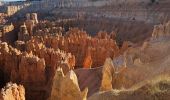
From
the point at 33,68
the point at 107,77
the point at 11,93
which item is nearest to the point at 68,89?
the point at 107,77

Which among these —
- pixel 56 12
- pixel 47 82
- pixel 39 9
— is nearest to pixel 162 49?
pixel 47 82

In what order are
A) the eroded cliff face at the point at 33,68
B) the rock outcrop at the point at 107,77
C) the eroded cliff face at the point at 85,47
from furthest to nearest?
→ the eroded cliff face at the point at 85,47 < the eroded cliff face at the point at 33,68 < the rock outcrop at the point at 107,77

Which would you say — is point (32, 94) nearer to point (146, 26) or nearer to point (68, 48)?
point (68, 48)

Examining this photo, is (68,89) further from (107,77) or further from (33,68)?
(33,68)

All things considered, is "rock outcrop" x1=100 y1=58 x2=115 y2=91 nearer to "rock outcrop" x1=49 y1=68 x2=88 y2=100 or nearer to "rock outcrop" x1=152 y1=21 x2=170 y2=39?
"rock outcrop" x1=49 y1=68 x2=88 y2=100

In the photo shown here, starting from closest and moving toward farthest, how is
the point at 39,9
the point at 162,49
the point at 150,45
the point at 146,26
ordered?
the point at 162,49, the point at 150,45, the point at 146,26, the point at 39,9

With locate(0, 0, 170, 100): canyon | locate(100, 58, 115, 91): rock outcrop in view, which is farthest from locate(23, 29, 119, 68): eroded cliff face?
locate(100, 58, 115, 91): rock outcrop

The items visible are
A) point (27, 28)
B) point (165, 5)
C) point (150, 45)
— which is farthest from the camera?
point (27, 28)

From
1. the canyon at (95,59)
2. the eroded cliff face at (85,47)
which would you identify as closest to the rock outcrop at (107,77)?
the canyon at (95,59)

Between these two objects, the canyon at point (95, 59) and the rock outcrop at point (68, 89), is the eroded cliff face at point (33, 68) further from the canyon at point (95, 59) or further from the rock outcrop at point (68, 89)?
the rock outcrop at point (68, 89)

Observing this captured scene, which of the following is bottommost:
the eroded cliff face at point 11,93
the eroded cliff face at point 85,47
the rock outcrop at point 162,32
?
the eroded cliff face at point 85,47

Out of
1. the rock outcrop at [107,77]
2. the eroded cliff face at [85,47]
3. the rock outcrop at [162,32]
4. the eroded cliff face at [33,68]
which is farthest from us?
the eroded cliff face at [85,47]
